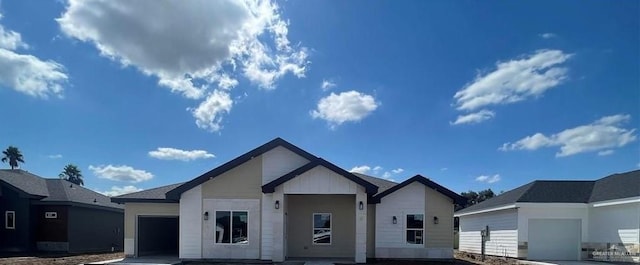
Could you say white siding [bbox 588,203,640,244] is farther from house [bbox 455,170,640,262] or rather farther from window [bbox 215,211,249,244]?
window [bbox 215,211,249,244]

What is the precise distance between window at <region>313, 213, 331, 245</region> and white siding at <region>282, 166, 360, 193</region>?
2.37 m

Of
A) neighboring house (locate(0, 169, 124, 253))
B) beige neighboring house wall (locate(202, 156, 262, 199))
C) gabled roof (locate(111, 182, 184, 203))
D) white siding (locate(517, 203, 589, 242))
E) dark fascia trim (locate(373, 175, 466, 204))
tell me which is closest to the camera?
beige neighboring house wall (locate(202, 156, 262, 199))

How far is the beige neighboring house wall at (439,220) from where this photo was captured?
18359mm

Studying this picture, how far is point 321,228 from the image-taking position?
62.4 ft

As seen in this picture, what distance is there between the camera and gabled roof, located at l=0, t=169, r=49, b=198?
2261 centimetres

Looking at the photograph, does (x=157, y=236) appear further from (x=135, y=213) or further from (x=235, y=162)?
(x=235, y=162)

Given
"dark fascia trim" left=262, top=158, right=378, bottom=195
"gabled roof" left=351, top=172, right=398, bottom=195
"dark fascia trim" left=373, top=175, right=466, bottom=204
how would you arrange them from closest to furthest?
"dark fascia trim" left=262, top=158, right=378, bottom=195 → "dark fascia trim" left=373, top=175, right=466, bottom=204 → "gabled roof" left=351, top=172, right=398, bottom=195

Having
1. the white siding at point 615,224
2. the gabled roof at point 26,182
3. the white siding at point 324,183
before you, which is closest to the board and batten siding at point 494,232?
the white siding at point 615,224

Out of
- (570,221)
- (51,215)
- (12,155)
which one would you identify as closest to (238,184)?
(51,215)

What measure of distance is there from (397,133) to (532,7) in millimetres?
8829

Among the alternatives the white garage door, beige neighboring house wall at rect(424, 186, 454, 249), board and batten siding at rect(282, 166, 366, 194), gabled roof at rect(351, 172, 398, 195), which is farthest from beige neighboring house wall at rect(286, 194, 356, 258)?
the white garage door

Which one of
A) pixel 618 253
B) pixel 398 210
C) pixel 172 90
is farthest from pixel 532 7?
pixel 172 90

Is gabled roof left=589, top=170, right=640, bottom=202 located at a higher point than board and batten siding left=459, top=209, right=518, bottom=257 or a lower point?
higher

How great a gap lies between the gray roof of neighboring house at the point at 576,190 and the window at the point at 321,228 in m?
7.87
